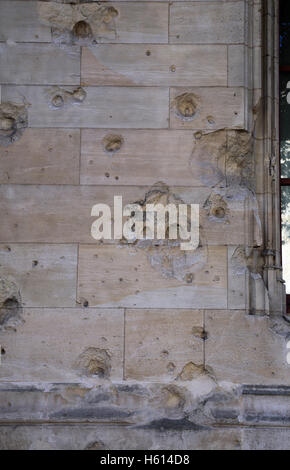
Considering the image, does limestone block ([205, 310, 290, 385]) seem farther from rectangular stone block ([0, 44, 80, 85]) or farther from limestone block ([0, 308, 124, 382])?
rectangular stone block ([0, 44, 80, 85])

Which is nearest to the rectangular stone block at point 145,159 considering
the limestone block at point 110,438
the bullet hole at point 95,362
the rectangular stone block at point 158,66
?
the rectangular stone block at point 158,66

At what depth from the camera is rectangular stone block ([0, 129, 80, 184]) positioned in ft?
11.0

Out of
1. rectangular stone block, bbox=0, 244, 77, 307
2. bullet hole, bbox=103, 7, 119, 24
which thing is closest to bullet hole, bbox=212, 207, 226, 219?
rectangular stone block, bbox=0, 244, 77, 307

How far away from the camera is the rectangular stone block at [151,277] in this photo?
328 cm

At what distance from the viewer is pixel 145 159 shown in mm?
3361

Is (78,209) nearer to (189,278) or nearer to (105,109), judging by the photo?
(105,109)

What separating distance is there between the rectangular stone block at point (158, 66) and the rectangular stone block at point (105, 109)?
0.07m

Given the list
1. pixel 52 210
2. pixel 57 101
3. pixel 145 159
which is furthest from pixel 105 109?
pixel 52 210

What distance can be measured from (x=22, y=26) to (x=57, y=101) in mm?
558

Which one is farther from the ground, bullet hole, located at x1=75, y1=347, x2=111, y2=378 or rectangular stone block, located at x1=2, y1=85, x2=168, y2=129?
rectangular stone block, located at x1=2, y1=85, x2=168, y2=129

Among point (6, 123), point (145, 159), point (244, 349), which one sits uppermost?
point (6, 123)

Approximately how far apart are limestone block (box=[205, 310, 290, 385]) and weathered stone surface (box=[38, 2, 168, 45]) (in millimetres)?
1909

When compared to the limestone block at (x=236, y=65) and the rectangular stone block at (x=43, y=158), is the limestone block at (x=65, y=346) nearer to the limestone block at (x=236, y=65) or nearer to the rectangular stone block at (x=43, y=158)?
the rectangular stone block at (x=43, y=158)
